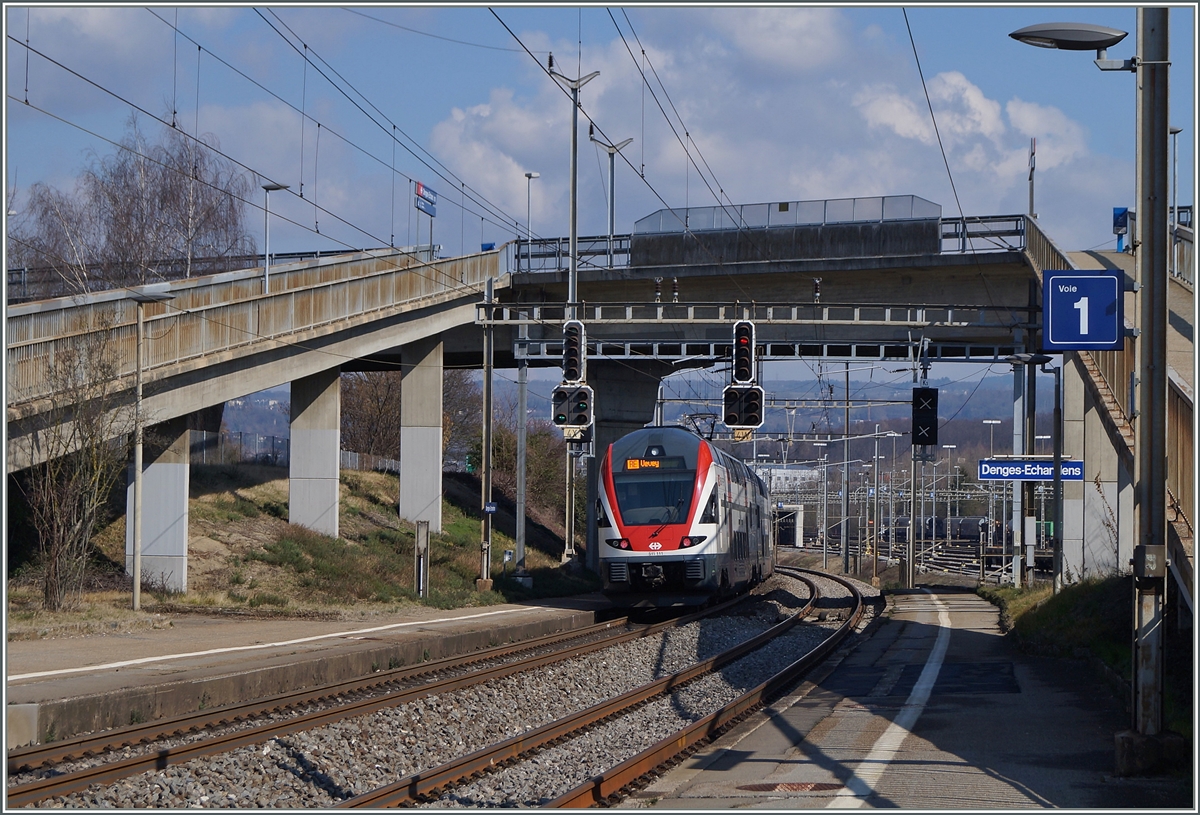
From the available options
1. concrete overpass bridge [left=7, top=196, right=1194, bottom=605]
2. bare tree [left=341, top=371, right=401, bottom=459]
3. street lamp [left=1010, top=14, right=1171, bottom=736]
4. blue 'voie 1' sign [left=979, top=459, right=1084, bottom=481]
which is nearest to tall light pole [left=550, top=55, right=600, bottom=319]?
concrete overpass bridge [left=7, top=196, right=1194, bottom=605]

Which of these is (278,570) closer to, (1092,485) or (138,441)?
(138,441)

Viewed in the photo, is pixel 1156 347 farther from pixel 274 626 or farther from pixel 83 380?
pixel 83 380

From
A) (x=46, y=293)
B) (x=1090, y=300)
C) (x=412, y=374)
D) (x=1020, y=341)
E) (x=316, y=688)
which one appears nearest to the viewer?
(x=1090, y=300)

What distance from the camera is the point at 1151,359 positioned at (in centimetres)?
980

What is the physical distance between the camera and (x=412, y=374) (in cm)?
3750

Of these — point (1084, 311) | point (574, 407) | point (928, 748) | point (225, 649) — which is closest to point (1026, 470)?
point (574, 407)

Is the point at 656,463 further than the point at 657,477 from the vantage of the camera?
Yes

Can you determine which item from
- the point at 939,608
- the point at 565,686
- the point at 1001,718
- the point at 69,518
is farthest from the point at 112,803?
the point at 939,608

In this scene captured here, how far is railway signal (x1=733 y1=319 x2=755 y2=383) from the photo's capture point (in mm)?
24234

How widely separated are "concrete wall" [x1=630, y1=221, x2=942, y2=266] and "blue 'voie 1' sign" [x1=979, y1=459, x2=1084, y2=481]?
955 cm

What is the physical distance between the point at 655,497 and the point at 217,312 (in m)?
10.6

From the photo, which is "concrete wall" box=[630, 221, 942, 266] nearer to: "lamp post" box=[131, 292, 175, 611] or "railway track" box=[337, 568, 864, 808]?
"lamp post" box=[131, 292, 175, 611]

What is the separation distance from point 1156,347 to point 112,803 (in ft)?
29.5

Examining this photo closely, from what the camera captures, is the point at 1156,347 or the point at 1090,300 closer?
the point at 1156,347
